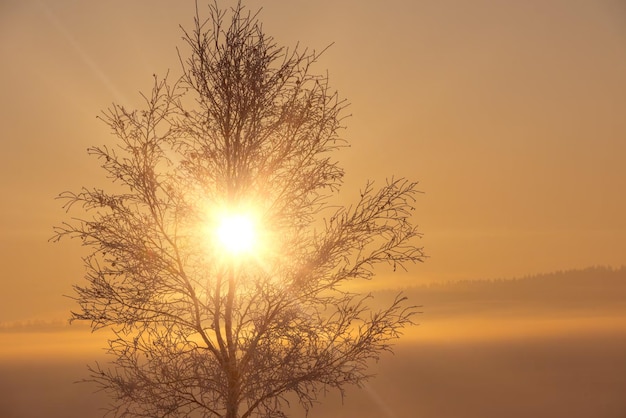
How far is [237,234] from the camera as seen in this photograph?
15133 mm

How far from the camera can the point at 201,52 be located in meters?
15.4

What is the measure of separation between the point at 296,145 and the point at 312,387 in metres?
4.64

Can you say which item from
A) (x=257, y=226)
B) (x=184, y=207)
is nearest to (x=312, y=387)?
(x=257, y=226)

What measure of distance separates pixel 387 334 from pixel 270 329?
2.21 metres

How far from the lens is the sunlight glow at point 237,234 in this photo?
49.6 feet

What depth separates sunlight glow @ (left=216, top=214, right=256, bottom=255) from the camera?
1512cm

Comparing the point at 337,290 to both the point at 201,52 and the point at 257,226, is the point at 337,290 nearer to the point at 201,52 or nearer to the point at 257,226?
the point at 257,226

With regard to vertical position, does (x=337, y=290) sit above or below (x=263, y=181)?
below

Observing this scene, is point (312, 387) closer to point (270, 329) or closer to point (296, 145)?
point (270, 329)

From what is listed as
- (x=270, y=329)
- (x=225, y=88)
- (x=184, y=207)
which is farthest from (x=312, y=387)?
(x=225, y=88)

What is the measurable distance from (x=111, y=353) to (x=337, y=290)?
14.4ft

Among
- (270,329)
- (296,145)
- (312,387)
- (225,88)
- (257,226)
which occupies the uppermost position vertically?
(225,88)

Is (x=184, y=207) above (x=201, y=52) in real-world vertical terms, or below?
below

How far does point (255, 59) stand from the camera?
15258mm
